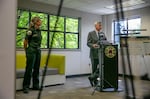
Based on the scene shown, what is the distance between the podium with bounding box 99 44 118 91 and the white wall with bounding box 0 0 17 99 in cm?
167

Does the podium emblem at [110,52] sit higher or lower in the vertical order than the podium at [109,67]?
higher

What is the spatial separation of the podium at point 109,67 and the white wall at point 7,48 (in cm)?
167

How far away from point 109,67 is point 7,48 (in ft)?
5.78

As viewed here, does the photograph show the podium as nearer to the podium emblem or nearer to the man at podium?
the podium emblem

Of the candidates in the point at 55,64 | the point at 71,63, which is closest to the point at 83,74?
the point at 71,63

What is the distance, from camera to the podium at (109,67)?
7.57 feet

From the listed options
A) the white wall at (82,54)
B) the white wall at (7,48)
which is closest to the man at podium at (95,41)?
the white wall at (82,54)

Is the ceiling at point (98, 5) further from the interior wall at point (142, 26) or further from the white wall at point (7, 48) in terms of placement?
the white wall at point (7, 48)

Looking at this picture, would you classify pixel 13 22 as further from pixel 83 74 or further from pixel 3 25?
pixel 83 74

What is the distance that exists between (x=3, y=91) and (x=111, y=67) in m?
1.78

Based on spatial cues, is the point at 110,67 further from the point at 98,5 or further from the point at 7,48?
the point at 7,48

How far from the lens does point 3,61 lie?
0.72 metres

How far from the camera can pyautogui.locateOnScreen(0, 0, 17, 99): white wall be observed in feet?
2.33

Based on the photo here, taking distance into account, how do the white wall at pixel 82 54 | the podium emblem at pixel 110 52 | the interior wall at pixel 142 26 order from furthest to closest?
the white wall at pixel 82 54, the interior wall at pixel 142 26, the podium emblem at pixel 110 52
